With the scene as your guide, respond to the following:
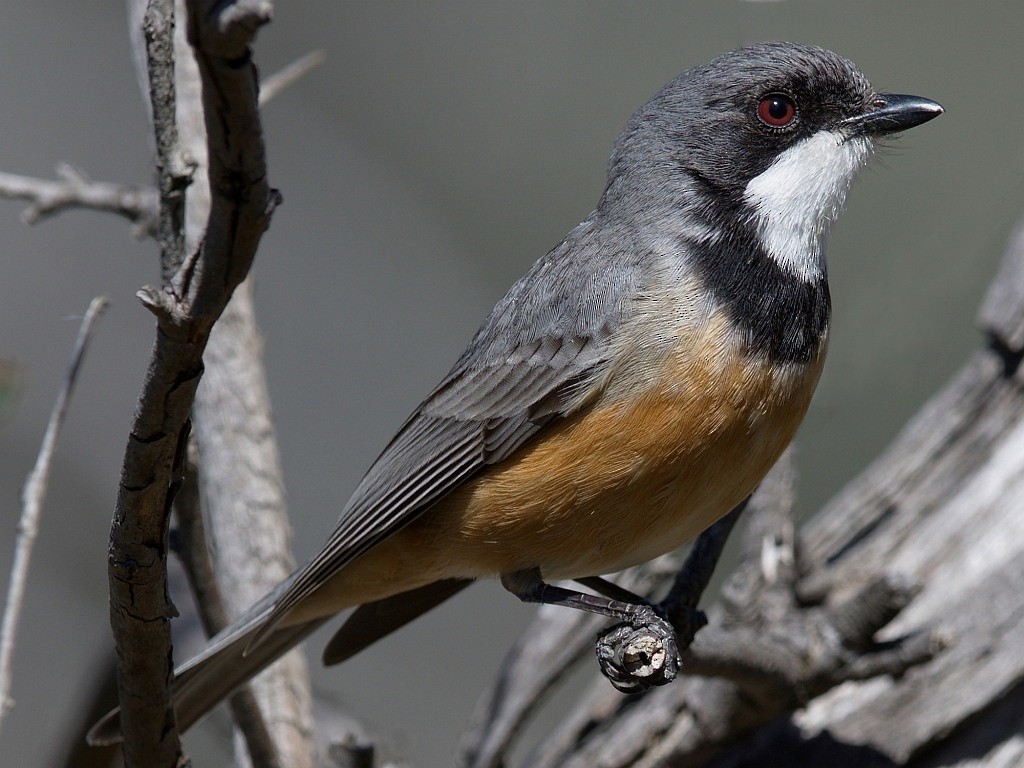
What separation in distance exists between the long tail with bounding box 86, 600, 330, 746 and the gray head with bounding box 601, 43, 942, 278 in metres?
1.70

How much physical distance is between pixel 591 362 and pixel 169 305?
155 cm

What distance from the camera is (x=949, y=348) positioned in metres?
6.15

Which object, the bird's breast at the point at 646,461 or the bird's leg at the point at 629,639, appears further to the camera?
the bird's breast at the point at 646,461

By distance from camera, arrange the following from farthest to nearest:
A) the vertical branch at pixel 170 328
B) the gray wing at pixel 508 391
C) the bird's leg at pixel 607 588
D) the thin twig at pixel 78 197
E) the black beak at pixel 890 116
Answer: the thin twig at pixel 78 197 → the bird's leg at pixel 607 588 → the black beak at pixel 890 116 → the gray wing at pixel 508 391 → the vertical branch at pixel 170 328

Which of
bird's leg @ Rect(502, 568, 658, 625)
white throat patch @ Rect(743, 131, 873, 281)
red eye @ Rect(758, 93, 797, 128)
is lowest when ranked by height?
bird's leg @ Rect(502, 568, 658, 625)

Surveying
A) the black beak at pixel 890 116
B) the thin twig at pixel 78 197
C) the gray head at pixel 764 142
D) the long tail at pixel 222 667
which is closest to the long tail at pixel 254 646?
the long tail at pixel 222 667

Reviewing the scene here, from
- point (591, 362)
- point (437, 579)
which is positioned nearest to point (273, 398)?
point (437, 579)

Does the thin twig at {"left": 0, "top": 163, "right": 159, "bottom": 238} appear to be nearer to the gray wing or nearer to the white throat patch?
the gray wing

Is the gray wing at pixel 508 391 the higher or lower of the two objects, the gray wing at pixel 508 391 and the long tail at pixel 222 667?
the higher

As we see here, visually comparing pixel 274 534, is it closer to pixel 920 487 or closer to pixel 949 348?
pixel 920 487

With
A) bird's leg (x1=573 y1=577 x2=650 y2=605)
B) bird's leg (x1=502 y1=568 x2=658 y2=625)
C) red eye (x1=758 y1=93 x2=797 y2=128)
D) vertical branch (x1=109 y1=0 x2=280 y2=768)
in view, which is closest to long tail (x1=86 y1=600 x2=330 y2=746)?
vertical branch (x1=109 y1=0 x2=280 y2=768)

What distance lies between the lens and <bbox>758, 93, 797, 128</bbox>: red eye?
356 cm

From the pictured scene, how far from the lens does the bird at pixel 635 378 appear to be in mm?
3156

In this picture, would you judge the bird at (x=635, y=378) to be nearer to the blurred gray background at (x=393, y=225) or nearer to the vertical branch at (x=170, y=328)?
the vertical branch at (x=170, y=328)
